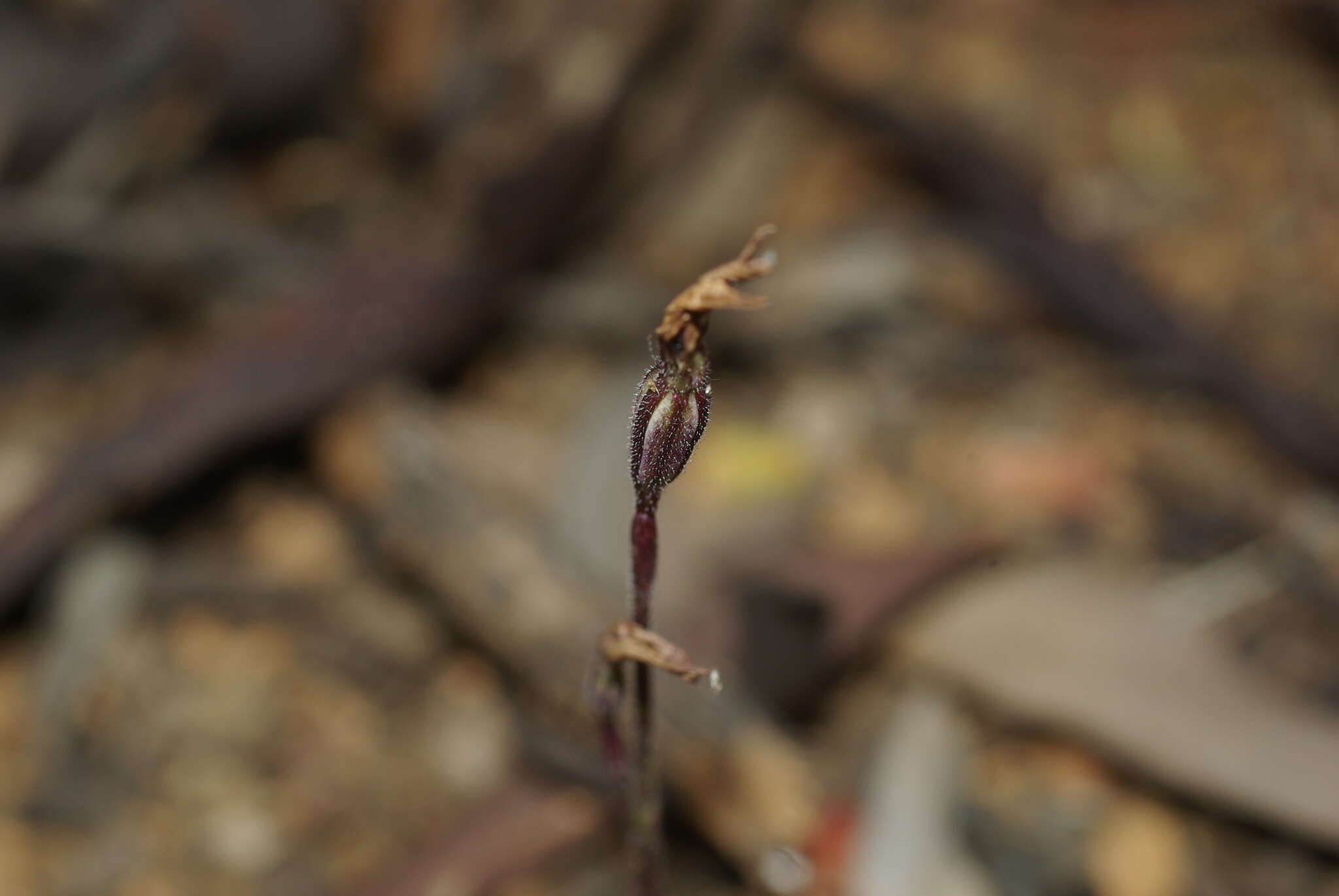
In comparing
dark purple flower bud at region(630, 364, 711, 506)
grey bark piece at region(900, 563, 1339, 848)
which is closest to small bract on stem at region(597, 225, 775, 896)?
dark purple flower bud at region(630, 364, 711, 506)

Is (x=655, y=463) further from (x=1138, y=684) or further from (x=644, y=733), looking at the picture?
(x=1138, y=684)

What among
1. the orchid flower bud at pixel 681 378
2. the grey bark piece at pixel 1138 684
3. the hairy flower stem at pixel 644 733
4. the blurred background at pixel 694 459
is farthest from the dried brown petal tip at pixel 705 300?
the grey bark piece at pixel 1138 684

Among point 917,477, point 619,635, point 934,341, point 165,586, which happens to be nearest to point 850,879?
point 619,635

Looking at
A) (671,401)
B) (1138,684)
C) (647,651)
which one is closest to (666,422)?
(671,401)

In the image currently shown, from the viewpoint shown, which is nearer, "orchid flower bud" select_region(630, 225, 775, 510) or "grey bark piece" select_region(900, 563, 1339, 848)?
"orchid flower bud" select_region(630, 225, 775, 510)

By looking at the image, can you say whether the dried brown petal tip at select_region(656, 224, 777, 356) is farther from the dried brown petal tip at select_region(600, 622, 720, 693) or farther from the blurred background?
the blurred background

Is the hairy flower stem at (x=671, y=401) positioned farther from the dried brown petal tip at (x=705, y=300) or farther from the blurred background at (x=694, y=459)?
the blurred background at (x=694, y=459)
